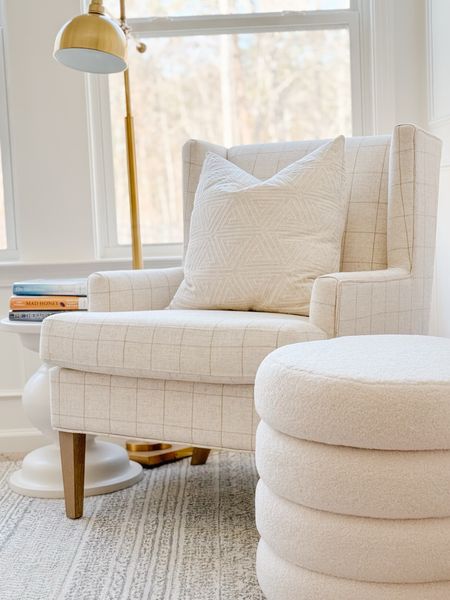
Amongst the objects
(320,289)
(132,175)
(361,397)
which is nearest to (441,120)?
(132,175)

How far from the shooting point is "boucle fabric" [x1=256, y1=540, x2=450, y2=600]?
1.18m

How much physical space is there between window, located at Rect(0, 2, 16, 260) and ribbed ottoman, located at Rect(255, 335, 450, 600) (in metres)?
1.97

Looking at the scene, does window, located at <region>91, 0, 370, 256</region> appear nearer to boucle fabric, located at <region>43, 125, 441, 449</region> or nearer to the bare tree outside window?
the bare tree outside window

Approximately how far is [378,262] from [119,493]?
99 centimetres

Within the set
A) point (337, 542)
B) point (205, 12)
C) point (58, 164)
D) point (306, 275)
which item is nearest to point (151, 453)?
point (306, 275)

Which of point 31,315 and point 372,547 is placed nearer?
point 372,547

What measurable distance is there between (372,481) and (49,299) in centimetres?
148

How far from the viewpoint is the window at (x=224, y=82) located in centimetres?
295

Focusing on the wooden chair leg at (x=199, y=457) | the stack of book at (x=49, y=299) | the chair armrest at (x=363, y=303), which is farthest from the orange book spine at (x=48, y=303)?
the chair armrest at (x=363, y=303)

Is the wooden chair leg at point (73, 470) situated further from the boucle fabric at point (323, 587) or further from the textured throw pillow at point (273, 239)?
the boucle fabric at point (323, 587)

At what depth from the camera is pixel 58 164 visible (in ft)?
9.35

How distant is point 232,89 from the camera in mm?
2980

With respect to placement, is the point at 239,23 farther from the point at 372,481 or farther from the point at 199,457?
the point at 372,481

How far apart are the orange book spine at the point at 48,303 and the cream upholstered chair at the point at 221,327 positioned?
0.24 metres
